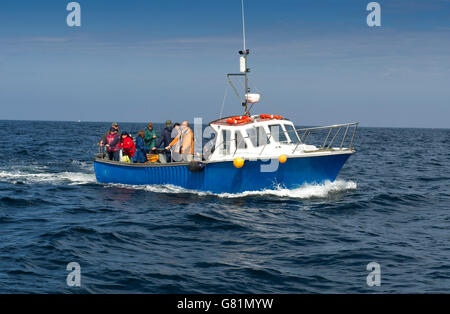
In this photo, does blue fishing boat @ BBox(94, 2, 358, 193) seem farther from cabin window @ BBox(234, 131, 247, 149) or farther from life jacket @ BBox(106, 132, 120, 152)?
life jacket @ BBox(106, 132, 120, 152)

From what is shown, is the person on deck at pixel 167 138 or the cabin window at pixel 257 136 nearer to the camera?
the cabin window at pixel 257 136

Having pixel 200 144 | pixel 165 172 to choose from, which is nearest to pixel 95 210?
pixel 165 172

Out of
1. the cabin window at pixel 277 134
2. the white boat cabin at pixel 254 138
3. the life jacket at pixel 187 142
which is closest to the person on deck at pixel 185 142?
the life jacket at pixel 187 142

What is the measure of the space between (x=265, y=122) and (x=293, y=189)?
2482mm

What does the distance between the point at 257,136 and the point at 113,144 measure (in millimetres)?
6038

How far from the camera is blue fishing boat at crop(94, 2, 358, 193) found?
1473cm

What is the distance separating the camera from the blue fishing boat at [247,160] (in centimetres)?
1473

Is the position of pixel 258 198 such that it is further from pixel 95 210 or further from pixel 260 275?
pixel 260 275

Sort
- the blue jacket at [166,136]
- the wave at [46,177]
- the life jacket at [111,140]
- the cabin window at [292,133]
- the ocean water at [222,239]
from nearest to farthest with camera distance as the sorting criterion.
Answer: the ocean water at [222,239], the cabin window at [292,133], the blue jacket at [166,136], the life jacket at [111,140], the wave at [46,177]

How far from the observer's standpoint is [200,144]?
16.7 m

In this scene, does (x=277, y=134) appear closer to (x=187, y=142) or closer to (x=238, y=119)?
(x=238, y=119)

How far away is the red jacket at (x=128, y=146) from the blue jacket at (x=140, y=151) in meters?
0.63

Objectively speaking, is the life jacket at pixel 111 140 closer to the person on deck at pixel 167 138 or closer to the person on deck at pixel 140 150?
the person on deck at pixel 140 150
